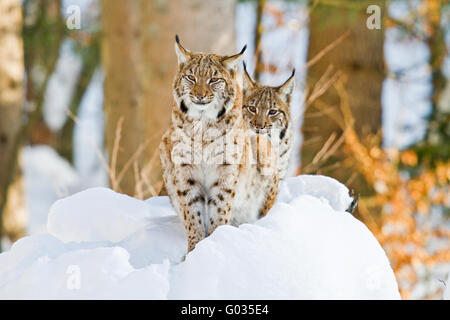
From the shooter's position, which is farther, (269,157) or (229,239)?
(269,157)

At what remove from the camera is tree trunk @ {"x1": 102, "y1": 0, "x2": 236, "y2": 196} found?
6.00 metres

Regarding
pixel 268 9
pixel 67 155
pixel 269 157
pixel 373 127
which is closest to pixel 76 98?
pixel 67 155

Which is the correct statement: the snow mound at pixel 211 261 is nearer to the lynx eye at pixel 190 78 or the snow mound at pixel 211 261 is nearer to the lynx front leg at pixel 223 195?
the lynx front leg at pixel 223 195

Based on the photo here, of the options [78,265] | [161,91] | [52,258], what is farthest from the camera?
[161,91]

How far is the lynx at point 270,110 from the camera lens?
3520 millimetres

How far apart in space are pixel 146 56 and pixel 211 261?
402cm

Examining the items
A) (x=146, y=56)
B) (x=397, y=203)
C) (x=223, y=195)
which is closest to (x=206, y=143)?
(x=223, y=195)

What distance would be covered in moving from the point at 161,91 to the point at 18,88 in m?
2.74

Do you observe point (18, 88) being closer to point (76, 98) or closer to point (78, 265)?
point (78, 265)

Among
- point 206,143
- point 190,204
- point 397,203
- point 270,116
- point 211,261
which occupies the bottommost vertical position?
point 397,203

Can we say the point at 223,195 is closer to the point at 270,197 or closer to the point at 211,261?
the point at 270,197

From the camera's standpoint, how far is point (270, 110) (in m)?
3.56

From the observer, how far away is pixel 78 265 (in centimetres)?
274

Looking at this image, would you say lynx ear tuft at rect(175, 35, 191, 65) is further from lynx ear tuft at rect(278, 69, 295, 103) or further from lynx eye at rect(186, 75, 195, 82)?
lynx ear tuft at rect(278, 69, 295, 103)
